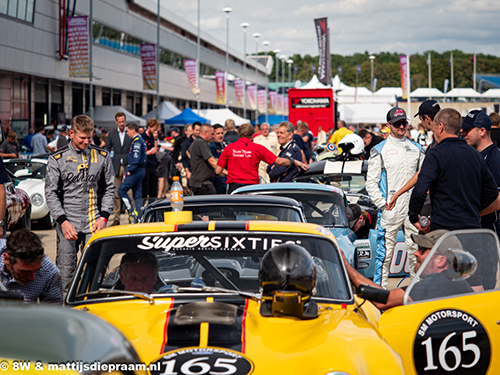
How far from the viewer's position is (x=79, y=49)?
2888cm

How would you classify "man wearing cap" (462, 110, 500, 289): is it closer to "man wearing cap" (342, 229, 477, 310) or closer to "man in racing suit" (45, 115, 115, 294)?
"man wearing cap" (342, 229, 477, 310)

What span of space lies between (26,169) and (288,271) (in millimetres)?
11471

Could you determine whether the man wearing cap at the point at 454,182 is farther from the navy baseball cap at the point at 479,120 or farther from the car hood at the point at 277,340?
the car hood at the point at 277,340

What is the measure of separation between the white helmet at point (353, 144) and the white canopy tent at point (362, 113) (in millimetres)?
27345

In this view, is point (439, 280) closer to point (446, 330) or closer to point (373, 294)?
point (446, 330)

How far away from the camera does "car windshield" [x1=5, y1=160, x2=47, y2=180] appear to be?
1357 cm

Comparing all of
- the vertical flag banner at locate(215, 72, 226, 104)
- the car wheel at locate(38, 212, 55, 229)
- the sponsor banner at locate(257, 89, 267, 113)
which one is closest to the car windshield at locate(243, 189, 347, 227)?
the car wheel at locate(38, 212, 55, 229)

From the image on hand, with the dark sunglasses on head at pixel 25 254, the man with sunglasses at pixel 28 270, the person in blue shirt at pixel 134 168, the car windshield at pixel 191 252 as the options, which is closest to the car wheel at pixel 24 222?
the person in blue shirt at pixel 134 168

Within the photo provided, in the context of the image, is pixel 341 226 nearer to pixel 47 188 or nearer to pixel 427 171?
pixel 427 171

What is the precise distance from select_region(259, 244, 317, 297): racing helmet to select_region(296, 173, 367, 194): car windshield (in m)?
6.82

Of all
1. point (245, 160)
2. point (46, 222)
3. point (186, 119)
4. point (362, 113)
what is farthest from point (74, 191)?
point (362, 113)

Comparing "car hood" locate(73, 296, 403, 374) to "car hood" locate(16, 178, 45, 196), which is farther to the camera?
"car hood" locate(16, 178, 45, 196)

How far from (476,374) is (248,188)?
4.32m

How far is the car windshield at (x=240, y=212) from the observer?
5.74 m
